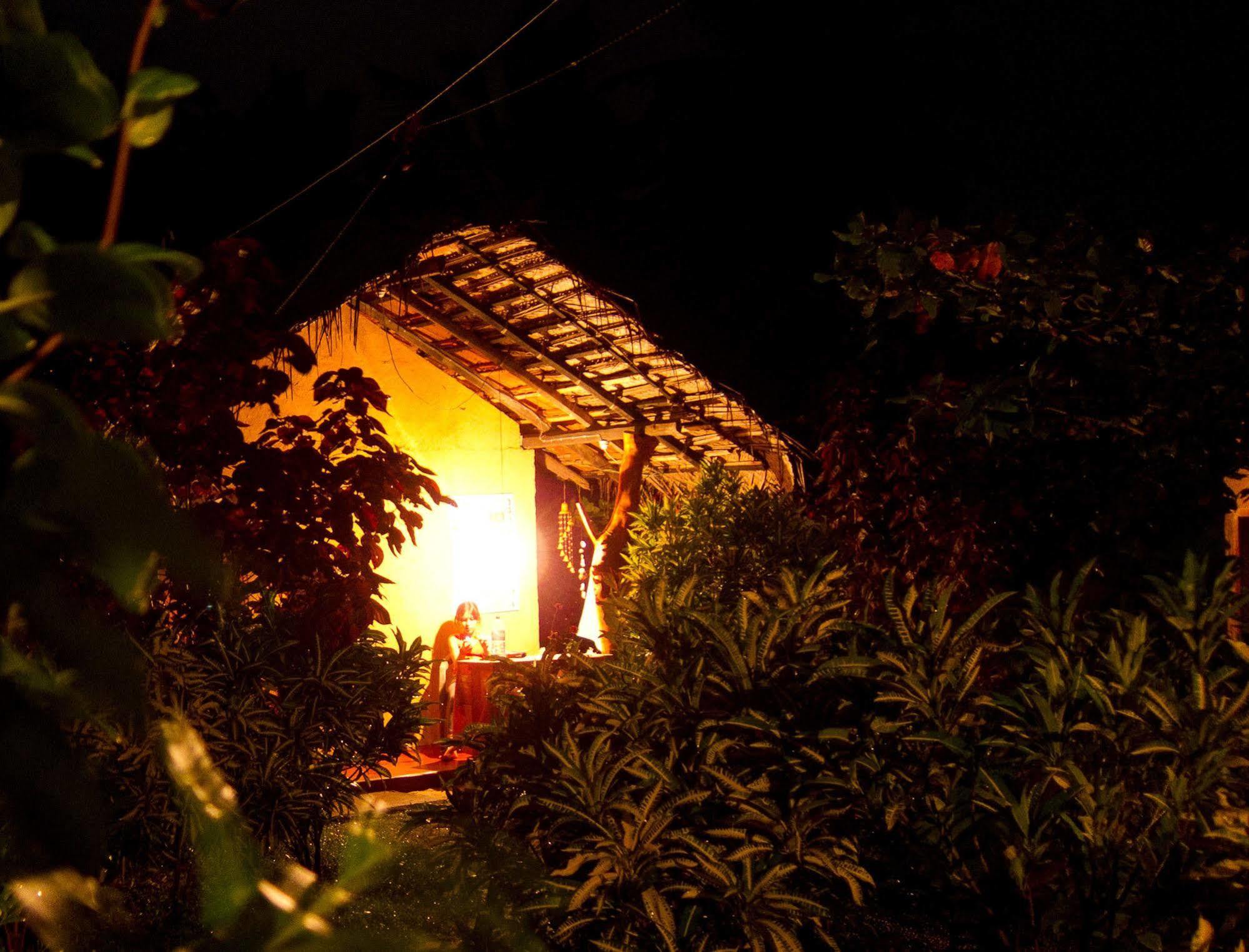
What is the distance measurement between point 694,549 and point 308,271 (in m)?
3.64

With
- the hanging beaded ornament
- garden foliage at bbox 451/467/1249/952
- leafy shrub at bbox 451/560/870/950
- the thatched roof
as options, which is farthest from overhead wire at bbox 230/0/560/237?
the hanging beaded ornament

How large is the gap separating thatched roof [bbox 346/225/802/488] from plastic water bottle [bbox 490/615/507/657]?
6.56ft

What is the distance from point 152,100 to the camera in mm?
532

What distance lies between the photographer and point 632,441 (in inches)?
360

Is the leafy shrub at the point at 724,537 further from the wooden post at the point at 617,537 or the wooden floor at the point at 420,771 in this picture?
the wooden floor at the point at 420,771

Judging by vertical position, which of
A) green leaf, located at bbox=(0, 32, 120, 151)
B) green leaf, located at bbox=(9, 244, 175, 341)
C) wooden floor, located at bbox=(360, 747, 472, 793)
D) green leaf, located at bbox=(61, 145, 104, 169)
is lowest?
wooden floor, located at bbox=(360, 747, 472, 793)

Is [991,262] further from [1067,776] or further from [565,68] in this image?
[1067,776]

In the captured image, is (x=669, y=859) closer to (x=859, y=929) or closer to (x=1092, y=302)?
(x=859, y=929)

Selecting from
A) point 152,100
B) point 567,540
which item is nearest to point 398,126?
point 152,100

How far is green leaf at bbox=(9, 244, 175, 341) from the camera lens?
445mm

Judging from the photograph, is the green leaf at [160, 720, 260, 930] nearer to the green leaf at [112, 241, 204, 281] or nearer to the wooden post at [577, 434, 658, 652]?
the green leaf at [112, 241, 204, 281]

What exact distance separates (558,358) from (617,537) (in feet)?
5.87

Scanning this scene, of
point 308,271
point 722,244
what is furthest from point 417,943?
point 722,244

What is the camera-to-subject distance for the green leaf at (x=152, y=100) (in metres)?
0.52
